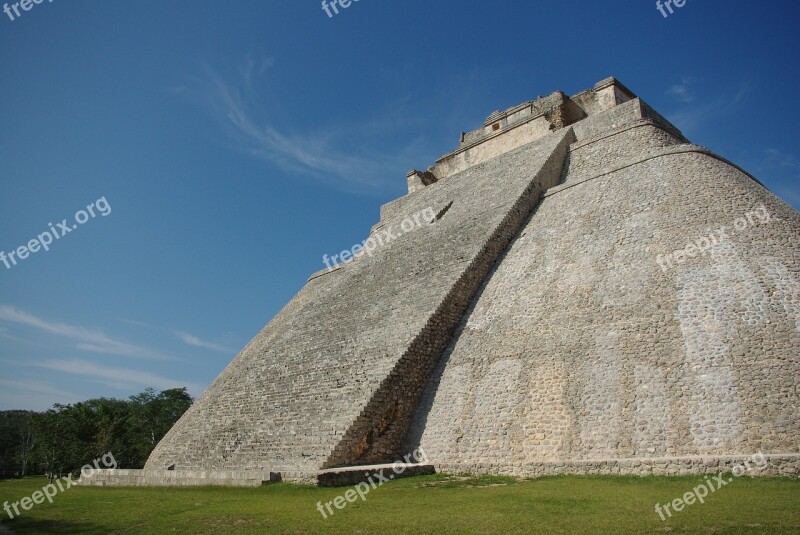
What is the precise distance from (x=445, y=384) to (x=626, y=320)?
3469 millimetres

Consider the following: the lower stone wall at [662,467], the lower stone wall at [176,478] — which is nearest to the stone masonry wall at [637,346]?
the lower stone wall at [662,467]

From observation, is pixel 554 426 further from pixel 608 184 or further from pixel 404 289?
pixel 608 184

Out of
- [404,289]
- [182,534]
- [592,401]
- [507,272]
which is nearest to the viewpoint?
[182,534]

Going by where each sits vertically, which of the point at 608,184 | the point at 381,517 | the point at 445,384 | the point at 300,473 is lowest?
the point at 381,517

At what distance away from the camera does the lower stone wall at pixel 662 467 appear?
6393 mm

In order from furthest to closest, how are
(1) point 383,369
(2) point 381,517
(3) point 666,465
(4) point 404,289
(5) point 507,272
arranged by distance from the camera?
(4) point 404,289
(5) point 507,272
(1) point 383,369
(3) point 666,465
(2) point 381,517

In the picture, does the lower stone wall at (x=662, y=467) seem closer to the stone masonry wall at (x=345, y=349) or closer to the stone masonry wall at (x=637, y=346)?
the stone masonry wall at (x=637, y=346)

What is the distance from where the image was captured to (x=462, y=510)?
19.2ft

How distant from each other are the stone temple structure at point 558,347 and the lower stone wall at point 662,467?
0.08ft

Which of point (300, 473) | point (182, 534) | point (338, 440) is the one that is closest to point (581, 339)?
point (338, 440)

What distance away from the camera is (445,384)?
998cm

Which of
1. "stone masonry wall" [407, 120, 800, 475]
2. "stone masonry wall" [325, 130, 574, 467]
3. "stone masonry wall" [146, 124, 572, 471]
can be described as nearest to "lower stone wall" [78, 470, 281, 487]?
"stone masonry wall" [146, 124, 572, 471]

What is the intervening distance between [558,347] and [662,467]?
2626 millimetres

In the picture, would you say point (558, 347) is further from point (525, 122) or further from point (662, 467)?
point (525, 122)
